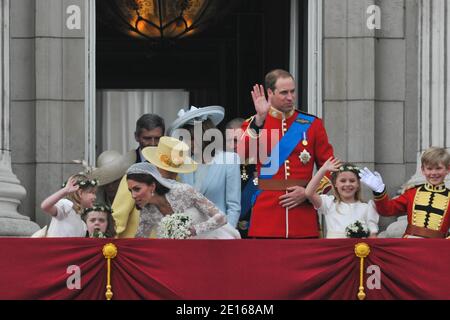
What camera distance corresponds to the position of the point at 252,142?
1395 centimetres

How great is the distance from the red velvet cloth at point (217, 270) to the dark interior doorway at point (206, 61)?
332 inches

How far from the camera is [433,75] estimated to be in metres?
17.2

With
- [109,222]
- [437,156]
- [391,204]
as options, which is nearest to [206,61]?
[391,204]

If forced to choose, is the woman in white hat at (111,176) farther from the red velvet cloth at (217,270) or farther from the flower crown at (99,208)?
the red velvet cloth at (217,270)

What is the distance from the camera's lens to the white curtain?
20.7 metres

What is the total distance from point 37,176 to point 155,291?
4.25m

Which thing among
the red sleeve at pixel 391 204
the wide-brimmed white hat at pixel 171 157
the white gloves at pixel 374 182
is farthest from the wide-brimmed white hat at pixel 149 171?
the red sleeve at pixel 391 204

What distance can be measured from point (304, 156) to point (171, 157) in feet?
3.88

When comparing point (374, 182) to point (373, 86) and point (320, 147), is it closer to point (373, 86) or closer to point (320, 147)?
point (320, 147)

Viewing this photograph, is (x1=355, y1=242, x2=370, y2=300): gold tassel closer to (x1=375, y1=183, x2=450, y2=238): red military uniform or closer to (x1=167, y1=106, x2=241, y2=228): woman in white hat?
(x1=375, y1=183, x2=450, y2=238): red military uniform

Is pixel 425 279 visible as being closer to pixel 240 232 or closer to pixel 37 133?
pixel 240 232

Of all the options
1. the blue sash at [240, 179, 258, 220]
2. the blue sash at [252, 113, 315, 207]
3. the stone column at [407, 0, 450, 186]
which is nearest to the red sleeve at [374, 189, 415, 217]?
the blue sash at [252, 113, 315, 207]
